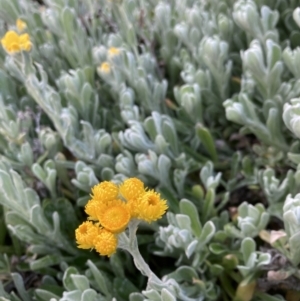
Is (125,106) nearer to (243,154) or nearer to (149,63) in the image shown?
(149,63)

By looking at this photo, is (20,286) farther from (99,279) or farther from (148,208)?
(148,208)

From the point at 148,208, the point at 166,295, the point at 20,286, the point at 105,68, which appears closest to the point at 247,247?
the point at 166,295

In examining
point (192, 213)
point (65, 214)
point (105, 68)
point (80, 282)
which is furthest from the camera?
point (105, 68)

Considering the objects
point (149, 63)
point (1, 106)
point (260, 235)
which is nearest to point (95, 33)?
point (149, 63)

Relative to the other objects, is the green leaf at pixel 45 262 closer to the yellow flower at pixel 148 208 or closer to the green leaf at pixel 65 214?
the green leaf at pixel 65 214

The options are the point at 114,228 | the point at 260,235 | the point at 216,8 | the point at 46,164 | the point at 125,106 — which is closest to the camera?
the point at 114,228

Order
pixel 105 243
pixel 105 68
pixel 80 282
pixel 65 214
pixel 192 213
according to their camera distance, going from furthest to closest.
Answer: pixel 105 68 < pixel 65 214 < pixel 192 213 < pixel 80 282 < pixel 105 243

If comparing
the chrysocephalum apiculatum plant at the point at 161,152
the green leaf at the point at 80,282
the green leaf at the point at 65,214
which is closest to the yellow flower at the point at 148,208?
the chrysocephalum apiculatum plant at the point at 161,152

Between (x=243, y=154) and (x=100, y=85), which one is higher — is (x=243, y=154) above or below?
below
